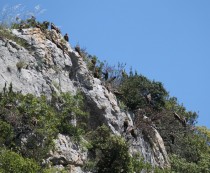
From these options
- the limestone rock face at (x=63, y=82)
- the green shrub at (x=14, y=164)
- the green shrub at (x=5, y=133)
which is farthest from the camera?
the limestone rock face at (x=63, y=82)

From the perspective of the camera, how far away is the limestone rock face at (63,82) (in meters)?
20.4

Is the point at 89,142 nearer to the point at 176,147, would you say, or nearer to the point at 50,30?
the point at 50,30

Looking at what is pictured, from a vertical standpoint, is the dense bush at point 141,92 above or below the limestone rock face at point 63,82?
above

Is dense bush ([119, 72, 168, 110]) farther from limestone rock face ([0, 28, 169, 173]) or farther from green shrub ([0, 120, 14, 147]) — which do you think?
green shrub ([0, 120, 14, 147])

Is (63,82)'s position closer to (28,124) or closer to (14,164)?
(28,124)

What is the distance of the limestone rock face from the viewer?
2041cm

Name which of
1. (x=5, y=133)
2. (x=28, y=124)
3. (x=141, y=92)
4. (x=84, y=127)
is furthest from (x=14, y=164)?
(x=141, y=92)

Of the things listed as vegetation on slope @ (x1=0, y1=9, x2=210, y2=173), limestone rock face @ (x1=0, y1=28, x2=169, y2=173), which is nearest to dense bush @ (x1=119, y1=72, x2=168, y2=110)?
vegetation on slope @ (x1=0, y1=9, x2=210, y2=173)

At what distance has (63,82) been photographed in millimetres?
23812

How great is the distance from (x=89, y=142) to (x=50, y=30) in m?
8.35

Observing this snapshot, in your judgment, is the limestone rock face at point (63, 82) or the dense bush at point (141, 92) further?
the dense bush at point (141, 92)

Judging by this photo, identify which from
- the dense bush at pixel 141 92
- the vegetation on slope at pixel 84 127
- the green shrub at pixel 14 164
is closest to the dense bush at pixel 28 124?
the vegetation on slope at pixel 84 127

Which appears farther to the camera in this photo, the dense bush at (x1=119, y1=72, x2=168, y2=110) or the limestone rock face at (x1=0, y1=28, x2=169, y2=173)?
the dense bush at (x1=119, y1=72, x2=168, y2=110)

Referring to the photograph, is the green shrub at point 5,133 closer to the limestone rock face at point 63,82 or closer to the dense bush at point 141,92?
the limestone rock face at point 63,82
